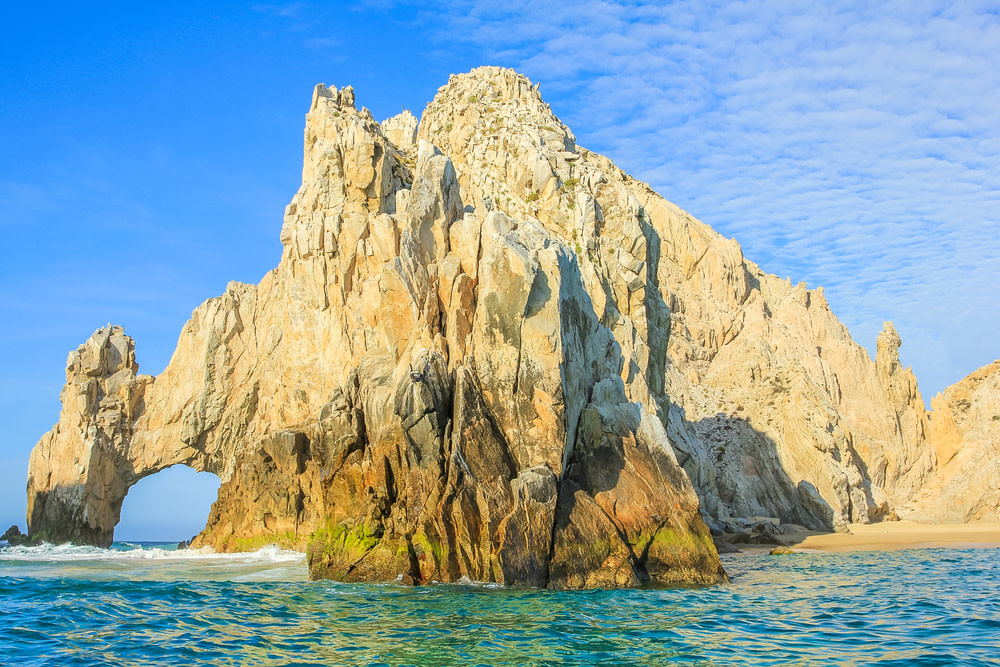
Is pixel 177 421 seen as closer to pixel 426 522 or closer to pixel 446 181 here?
pixel 446 181

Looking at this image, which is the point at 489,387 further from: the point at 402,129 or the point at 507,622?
the point at 402,129

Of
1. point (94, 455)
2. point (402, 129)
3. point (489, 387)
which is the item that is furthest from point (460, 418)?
point (402, 129)

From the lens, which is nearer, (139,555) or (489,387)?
(489,387)

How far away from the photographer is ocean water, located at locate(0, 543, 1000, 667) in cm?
1122

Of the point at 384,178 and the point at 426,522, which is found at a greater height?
the point at 384,178

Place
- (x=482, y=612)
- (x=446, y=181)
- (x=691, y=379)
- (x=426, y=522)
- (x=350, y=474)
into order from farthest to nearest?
(x=691, y=379) → (x=446, y=181) → (x=350, y=474) → (x=426, y=522) → (x=482, y=612)

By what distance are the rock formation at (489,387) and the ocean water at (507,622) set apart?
2364mm

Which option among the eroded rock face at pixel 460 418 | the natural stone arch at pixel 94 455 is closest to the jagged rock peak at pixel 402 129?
the eroded rock face at pixel 460 418

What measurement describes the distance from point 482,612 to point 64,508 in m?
39.9

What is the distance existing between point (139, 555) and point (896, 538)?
37912 millimetres

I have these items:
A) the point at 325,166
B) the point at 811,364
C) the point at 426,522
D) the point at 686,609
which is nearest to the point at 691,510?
the point at 686,609

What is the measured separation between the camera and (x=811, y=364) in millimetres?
61000

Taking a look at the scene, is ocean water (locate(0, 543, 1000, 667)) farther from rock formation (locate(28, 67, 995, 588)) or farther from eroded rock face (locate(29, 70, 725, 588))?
rock formation (locate(28, 67, 995, 588))

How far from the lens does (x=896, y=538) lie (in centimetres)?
3584
